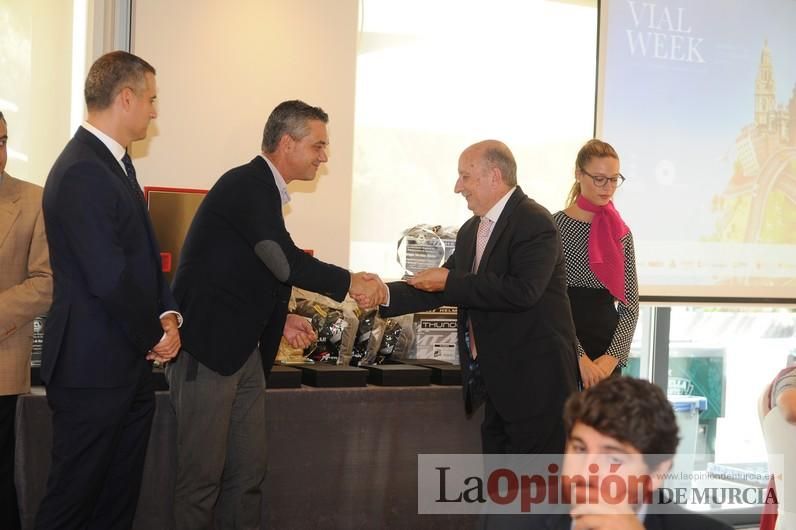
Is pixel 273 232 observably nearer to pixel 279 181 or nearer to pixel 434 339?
pixel 279 181

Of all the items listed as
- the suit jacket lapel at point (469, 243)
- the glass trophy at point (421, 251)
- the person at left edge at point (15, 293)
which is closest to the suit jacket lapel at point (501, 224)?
the suit jacket lapel at point (469, 243)

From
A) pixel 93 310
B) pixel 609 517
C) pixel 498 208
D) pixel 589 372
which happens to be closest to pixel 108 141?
pixel 93 310

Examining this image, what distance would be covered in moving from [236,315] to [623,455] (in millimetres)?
1709

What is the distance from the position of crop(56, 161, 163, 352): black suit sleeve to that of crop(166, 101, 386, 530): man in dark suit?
0.41 m

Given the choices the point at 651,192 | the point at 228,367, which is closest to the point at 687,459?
the point at 651,192

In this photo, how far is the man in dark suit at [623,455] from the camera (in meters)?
1.47

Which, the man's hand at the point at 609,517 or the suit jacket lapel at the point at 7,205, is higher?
the suit jacket lapel at the point at 7,205

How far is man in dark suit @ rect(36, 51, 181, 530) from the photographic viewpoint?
245cm

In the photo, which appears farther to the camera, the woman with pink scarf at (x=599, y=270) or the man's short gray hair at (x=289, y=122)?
the woman with pink scarf at (x=599, y=270)

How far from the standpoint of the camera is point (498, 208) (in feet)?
10.1

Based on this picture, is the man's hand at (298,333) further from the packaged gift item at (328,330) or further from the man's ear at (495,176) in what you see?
the man's ear at (495,176)

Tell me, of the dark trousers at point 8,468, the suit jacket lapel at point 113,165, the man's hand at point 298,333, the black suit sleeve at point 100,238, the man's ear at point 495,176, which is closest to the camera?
the black suit sleeve at point 100,238

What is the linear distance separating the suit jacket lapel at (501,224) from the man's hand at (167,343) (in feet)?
3.51

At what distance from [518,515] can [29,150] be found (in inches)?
110
